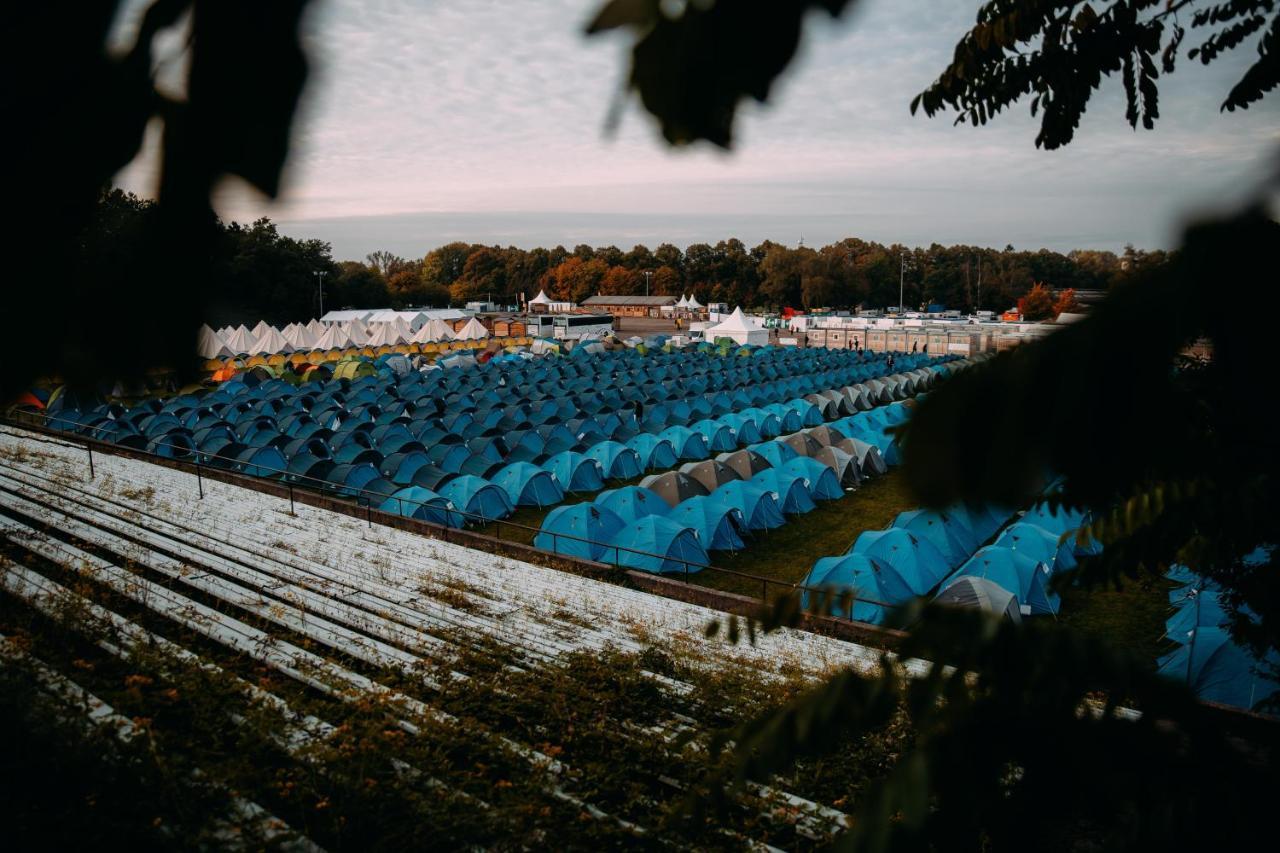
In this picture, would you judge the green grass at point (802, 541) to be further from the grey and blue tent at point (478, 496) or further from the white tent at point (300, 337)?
the white tent at point (300, 337)

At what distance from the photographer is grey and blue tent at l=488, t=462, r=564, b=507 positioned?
19234 millimetres

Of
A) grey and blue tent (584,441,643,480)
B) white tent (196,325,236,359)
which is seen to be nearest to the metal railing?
grey and blue tent (584,441,643,480)

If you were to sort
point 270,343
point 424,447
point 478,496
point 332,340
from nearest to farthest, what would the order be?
point 478,496, point 424,447, point 270,343, point 332,340

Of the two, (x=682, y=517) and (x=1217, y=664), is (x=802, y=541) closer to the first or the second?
(x=682, y=517)

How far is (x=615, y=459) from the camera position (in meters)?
22.1

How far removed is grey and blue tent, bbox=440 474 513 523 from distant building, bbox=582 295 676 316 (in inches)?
3196

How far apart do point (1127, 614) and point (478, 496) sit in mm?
13196

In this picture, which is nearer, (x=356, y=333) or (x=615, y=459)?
(x=615, y=459)

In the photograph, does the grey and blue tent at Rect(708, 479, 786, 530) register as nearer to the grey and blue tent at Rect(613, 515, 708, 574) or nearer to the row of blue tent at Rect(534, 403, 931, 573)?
the row of blue tent at Rect(534, 403, 931, 573)

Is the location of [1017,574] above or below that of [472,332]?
below

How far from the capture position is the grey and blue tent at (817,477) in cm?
2022

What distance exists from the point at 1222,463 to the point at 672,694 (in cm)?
657

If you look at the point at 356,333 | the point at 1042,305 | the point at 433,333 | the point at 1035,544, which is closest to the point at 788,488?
the point at 1035,544

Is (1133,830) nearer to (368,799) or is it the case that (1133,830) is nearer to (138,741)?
(368,799)
